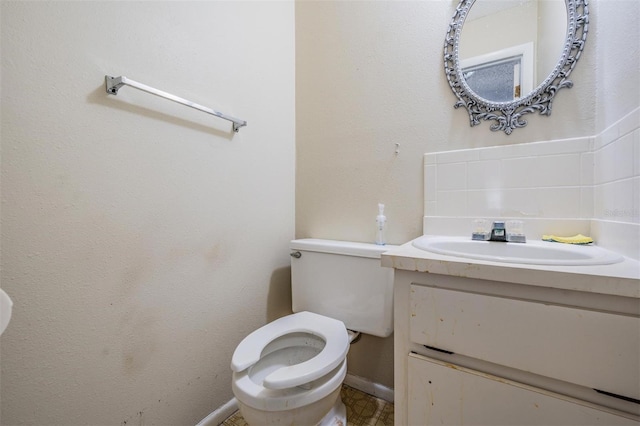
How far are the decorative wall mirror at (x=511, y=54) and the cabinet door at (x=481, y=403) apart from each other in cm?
82

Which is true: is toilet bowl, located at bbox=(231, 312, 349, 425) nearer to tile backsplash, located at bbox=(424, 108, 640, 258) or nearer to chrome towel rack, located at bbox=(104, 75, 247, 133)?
tile backsplash, located at bbox=(424, 108, 640, 258)

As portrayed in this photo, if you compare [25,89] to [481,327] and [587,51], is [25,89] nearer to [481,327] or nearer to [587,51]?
[481,327]

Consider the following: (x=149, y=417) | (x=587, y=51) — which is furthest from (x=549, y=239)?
(x=149, y=417)

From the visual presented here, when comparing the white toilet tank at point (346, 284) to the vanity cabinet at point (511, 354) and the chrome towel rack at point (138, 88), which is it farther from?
the chrome towel rack at point (138, 88)

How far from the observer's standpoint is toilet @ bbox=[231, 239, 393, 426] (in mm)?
750

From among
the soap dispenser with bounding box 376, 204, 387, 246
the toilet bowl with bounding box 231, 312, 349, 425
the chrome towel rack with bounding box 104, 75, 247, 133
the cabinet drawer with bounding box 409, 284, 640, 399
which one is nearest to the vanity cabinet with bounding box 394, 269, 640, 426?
the cabinet drawer with bounding box 409, 284, 640, 399

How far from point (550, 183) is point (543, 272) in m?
0.54

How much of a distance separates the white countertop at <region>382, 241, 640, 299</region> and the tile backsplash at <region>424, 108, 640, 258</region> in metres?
0.20

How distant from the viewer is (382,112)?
3.95ft

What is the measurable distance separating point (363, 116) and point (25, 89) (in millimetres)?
1113

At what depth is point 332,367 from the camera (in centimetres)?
80

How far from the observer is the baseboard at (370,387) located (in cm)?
119

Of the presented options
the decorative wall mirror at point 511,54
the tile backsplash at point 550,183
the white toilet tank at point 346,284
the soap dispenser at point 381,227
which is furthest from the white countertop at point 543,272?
the decorative wall mirror at point 511,54

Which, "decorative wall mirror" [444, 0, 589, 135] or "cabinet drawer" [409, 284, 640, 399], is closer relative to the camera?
"cabinet drawer" [409, 284, 640, 399]
